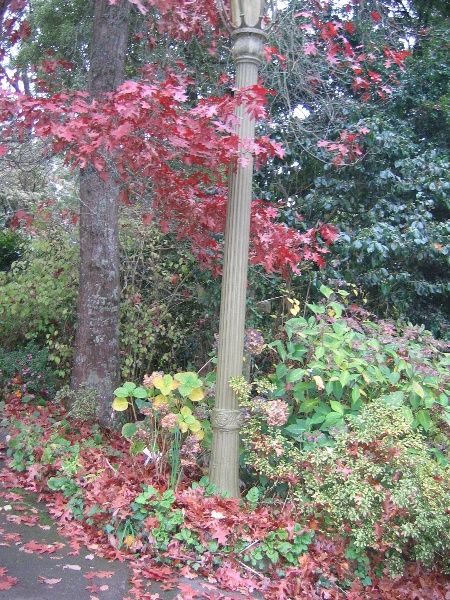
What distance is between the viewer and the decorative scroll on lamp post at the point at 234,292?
3354 millimetres

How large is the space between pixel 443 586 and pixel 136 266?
4.02m

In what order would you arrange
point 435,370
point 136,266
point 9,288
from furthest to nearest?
point 9,288
point 136,266
point 435,370

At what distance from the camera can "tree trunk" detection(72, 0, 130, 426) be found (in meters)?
4.80

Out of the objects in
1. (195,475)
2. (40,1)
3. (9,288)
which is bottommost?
(195,475)

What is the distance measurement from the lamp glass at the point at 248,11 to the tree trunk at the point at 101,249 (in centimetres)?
181

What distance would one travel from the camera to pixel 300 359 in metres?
3.72

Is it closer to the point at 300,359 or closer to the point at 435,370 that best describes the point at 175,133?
the point at 300,359

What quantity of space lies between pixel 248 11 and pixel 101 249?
2416 millimetres

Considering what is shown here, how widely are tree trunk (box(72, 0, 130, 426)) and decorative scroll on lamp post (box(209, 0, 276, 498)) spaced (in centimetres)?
181

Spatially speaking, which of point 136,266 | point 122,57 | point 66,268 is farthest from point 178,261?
point 122,57

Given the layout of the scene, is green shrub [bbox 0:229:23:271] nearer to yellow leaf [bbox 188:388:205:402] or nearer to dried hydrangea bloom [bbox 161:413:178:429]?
yellow leaf [bbox 188:388:205:402]

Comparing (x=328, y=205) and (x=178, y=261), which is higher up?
(x=328, y=205)

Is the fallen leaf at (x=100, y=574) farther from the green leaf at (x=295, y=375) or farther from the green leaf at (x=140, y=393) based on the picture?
the green leaf at (x=295, y=375)

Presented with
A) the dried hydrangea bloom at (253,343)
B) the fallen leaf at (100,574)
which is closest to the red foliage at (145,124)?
the dried hydrangea bloom at (253,343)
